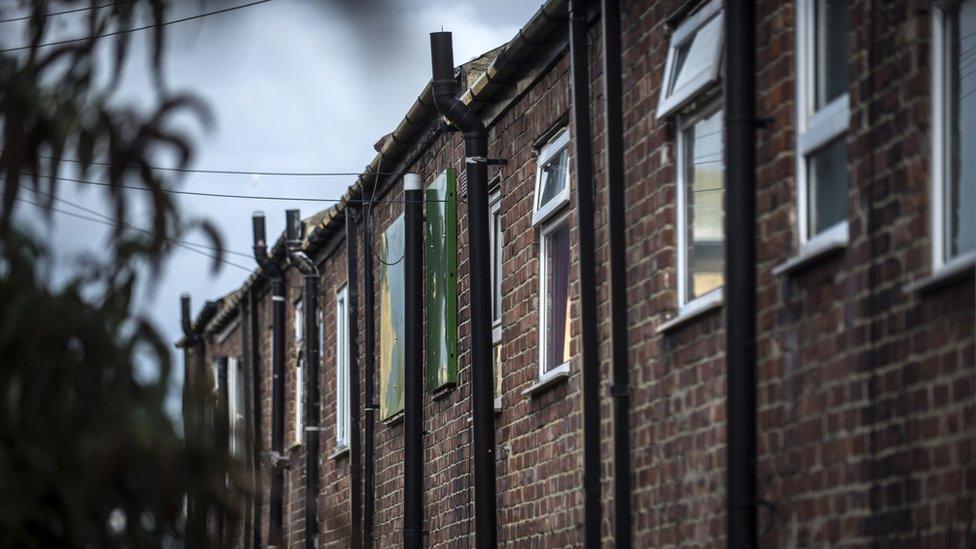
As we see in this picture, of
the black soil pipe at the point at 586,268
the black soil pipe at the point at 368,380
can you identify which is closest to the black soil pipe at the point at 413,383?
the black soil pipe at the point at 368,380

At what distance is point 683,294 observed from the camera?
349 inches

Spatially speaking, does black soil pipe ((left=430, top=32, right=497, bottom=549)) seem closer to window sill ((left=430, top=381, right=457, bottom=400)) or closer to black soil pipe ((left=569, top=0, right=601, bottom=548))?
black soil pipe ((left=569, top=0, right=601, bottom=548))

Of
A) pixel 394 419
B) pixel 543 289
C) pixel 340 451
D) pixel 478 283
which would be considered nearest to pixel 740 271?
pixel 543 289

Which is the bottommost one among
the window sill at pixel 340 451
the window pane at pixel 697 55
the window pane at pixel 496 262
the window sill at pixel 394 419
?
the window sill at pixel 340 451

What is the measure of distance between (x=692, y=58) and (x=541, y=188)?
323 centimetres

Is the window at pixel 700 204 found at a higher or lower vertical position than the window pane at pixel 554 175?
lower

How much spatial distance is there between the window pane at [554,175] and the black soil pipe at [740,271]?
405cm

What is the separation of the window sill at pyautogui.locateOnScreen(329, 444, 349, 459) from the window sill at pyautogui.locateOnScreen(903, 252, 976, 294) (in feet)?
44.3

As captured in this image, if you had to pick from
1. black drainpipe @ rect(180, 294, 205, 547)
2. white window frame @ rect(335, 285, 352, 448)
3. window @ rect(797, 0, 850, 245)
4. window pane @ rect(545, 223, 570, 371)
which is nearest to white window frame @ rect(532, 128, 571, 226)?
window pane @ rect(545, 223, 570, 371)

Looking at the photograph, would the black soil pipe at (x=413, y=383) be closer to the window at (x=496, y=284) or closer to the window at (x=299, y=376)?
the window at (x=496, y=284)

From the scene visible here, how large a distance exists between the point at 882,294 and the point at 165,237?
405 centimetres

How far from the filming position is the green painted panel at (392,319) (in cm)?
1612

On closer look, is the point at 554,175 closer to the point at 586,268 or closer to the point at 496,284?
the point at 586,268

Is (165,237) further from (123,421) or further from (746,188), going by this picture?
(746,188)
